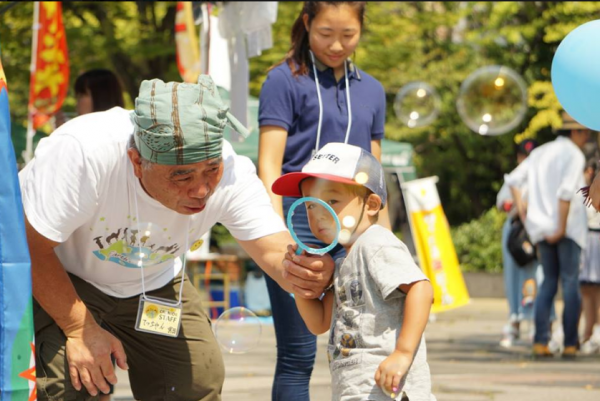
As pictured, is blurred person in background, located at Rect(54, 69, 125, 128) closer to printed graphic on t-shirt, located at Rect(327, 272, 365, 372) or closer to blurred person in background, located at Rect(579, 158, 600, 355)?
printed graphic on t-shirt, located at Rect(327, 272, 365, 372)

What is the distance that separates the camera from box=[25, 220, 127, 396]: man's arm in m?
3.78

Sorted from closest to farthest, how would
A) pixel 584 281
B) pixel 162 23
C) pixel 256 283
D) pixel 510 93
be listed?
pixel 584 281, pixel 510 93, pixel 256 283, pixel 162 23

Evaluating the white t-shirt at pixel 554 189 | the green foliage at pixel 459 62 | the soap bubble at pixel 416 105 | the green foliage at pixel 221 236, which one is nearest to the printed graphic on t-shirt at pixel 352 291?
the white t-shirt at pixel 554 189

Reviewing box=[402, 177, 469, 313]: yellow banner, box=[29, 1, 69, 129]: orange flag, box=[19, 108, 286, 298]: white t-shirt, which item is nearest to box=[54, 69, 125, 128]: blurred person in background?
box=[19, 108, 286, 298]: white t-shirt

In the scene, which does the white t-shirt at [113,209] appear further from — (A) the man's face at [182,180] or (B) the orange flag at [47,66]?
(B) the orange flag at [47,66]

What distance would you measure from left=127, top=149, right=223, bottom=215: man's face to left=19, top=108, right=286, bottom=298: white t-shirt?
0.34ft

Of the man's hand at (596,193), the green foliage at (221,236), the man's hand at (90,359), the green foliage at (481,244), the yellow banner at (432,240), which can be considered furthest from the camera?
the green foliage at (221,236)

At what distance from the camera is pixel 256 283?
45.0 feet

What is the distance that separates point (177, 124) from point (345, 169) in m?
0.58

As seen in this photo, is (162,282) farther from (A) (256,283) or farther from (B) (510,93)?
(A) (256,283)

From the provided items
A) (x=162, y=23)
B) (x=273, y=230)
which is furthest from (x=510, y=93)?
(x=162, y=23)

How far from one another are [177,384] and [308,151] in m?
1.16

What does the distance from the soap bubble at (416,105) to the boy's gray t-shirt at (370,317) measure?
804 centimetres

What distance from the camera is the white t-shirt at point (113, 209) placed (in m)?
3.71
